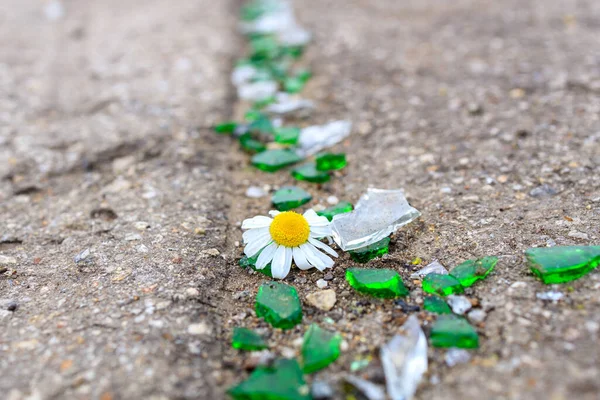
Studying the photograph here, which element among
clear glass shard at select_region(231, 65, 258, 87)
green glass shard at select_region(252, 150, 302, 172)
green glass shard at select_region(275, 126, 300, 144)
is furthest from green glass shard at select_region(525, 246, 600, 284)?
clear glass shard at select_region(231, 65, 258, 87)

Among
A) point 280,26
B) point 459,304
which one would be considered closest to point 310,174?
point 459,304

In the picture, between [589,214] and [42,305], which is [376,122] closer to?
[589,214]

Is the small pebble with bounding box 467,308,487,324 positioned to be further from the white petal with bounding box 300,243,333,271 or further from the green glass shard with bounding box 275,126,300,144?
the green glass shard with bounding box 275,126,300,144

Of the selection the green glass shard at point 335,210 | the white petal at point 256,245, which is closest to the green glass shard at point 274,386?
the white petal at point 256,245

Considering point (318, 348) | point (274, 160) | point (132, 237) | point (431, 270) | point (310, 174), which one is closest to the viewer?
point (318, 348)

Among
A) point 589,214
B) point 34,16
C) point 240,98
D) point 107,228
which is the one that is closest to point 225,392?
point 107,228

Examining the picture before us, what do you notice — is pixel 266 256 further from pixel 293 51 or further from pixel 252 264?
pixel 293 51

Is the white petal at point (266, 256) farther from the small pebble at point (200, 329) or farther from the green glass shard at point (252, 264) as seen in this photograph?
the small pebble at point (200, 329)
